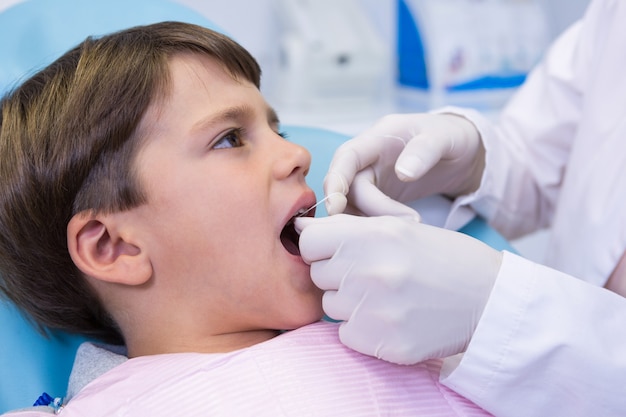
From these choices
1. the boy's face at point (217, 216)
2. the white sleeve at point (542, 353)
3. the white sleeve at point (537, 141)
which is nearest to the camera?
the white sleeve at point (542, 353)

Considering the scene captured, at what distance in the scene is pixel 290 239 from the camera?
105 centimetres

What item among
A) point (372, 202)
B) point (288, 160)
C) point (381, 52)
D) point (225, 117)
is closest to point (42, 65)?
point (225, 117)

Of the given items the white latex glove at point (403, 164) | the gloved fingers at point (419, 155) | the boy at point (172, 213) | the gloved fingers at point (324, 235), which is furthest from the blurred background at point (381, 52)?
the gloved fingers at point (324, 235)

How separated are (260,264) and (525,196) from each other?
0.73 metres

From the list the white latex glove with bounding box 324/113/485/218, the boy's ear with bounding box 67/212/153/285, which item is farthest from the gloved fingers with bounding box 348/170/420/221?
the boy's ear with bounding box 67/212/153/285

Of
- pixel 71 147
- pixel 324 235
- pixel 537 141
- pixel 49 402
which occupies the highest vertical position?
pixel 71 147

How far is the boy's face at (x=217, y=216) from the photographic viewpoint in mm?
950

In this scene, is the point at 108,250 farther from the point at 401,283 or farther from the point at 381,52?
the point at 381,52

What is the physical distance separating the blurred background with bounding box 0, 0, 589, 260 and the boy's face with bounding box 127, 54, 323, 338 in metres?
1.24

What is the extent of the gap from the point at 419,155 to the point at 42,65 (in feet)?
2.25

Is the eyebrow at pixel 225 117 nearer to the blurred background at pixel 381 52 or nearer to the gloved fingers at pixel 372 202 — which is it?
the gloved fingers at pixel 372 202

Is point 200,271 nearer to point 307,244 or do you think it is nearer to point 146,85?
point 307,244

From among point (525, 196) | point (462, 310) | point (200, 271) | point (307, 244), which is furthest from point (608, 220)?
point (200, 271)

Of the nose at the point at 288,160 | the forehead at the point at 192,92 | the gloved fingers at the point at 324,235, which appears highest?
the forehead at the point at 192,92
